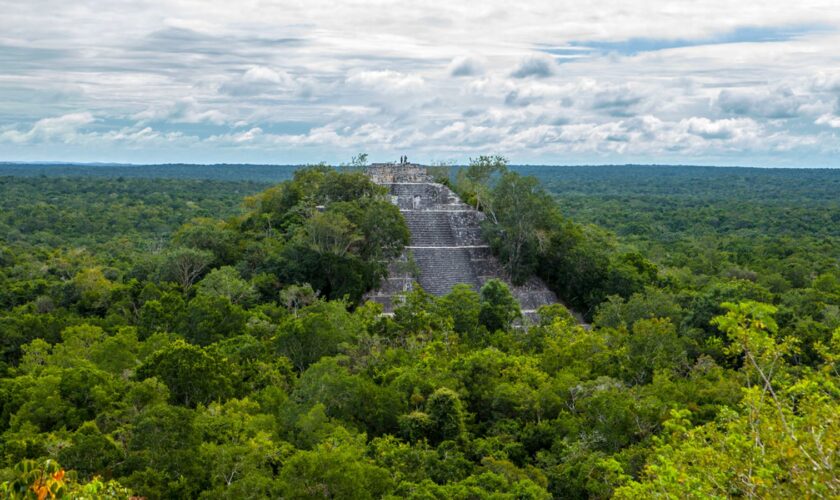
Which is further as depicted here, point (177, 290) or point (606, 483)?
point (177, 290)

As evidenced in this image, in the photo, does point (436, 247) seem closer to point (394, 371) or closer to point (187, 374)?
point (394, 371)

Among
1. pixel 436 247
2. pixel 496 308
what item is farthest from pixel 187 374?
pixel 436 247

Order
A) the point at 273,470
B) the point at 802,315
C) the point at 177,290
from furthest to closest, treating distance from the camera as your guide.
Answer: the point at 177,290 < the point at 802,315 < the point at 273,470

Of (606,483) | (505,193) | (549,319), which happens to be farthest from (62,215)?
(606,483)

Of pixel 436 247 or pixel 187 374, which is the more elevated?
pixel 436 247

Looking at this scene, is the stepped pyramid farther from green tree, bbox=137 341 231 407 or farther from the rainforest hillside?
green tree, bbox=137 341 231 407

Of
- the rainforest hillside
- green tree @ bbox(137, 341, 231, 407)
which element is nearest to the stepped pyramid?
the rainforest hillside

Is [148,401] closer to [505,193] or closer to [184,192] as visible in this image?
[505,193]

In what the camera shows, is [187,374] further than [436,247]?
No

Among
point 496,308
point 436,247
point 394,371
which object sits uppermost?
point 436,247
